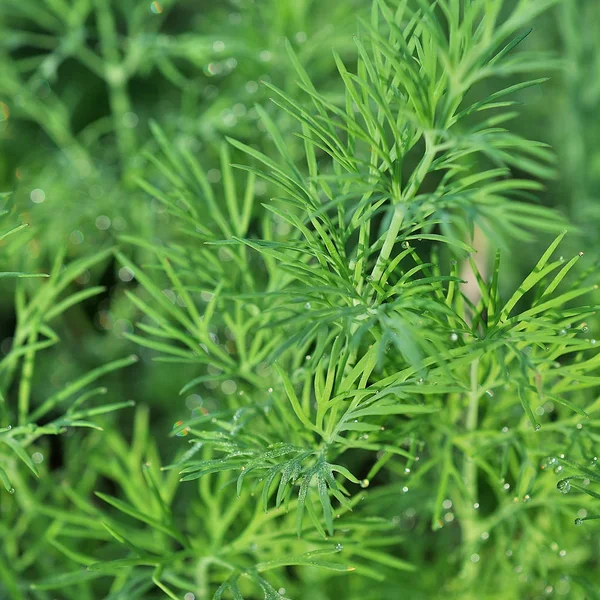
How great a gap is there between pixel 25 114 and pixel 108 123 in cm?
9

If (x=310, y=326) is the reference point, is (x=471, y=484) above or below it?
below

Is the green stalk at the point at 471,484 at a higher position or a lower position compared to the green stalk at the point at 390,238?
lower

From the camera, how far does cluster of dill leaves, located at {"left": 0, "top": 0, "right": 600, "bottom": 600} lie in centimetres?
34

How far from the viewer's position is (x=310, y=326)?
335 millimetres

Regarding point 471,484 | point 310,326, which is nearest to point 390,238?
point 310,326

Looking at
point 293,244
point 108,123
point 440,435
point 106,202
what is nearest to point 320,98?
point 293,244

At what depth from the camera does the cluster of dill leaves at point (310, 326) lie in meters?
0.34

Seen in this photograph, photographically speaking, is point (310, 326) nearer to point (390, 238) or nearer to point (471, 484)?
point (390, 238)

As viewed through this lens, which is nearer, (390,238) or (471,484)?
(390,238)

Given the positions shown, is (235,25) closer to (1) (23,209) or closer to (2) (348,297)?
(1) (23,209)

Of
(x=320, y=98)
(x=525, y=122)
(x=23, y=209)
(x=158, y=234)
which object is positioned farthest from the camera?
(x=525, y=122)

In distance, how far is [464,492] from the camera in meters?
0.46

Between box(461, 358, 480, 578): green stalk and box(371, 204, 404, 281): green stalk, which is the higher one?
box(371, 204, 404, 281): green stalk

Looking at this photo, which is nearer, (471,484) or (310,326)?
(310,326)
